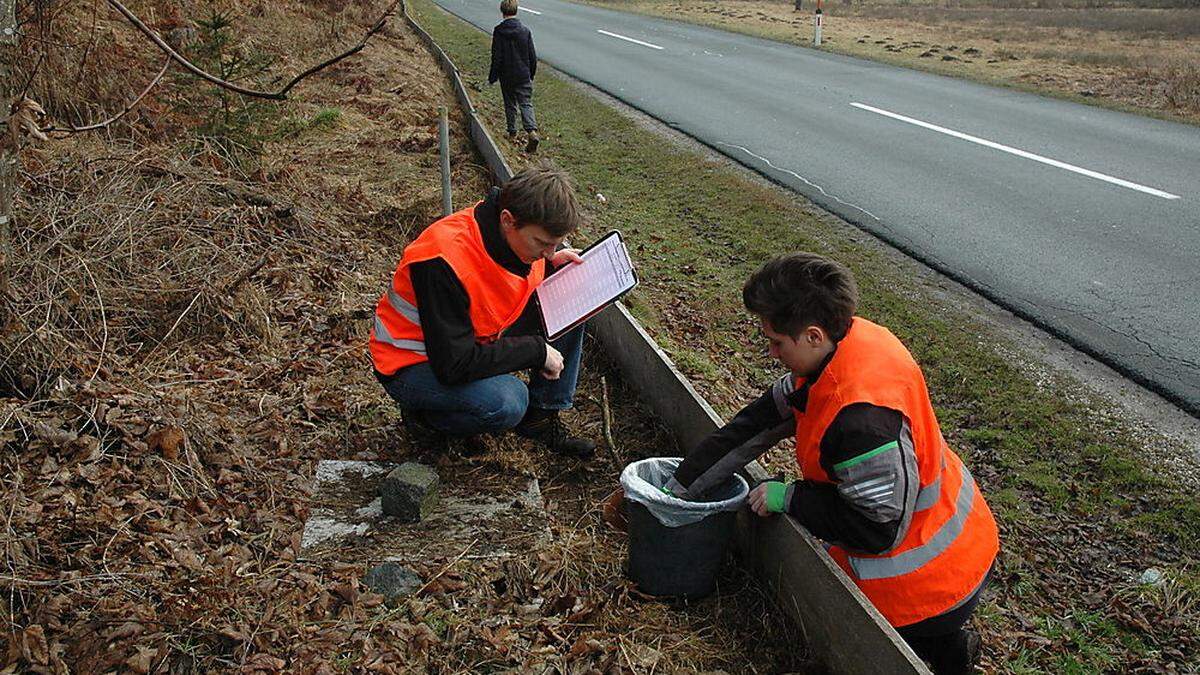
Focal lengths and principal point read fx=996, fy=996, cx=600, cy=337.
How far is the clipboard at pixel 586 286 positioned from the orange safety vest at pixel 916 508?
128 cm

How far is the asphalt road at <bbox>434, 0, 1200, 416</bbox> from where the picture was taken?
258 inches

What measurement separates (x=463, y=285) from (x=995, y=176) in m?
7.63

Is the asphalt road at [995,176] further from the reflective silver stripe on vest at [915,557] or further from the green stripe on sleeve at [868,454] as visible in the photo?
the green stripe on sleeve at [868,454]

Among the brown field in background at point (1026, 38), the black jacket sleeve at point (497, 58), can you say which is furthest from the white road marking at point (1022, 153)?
the black jacket sleeve at point (497, 58)

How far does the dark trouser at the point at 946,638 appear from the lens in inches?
122

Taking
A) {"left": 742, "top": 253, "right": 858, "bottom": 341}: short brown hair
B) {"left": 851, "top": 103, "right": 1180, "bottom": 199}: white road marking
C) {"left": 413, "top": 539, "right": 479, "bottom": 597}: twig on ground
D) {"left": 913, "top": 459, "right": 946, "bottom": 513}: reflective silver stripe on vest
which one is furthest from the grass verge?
{"left": 851, "top": 103, "right": 1180, "bottom": 199}: white road marking

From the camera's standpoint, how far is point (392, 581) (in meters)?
3.50

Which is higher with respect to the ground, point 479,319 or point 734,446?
point 479,319

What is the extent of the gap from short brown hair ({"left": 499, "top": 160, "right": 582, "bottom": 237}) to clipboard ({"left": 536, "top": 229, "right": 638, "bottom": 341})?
14.1 inches

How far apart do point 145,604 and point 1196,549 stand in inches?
159

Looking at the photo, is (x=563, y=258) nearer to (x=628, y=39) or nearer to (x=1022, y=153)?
(x=1022, y=153)

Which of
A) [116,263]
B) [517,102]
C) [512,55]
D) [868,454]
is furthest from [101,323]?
[512,55]

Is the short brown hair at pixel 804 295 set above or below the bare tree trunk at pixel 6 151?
below

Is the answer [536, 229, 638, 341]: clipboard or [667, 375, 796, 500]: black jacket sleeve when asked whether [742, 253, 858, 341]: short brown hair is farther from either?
[536, 229, 638, 341]: clipboard
